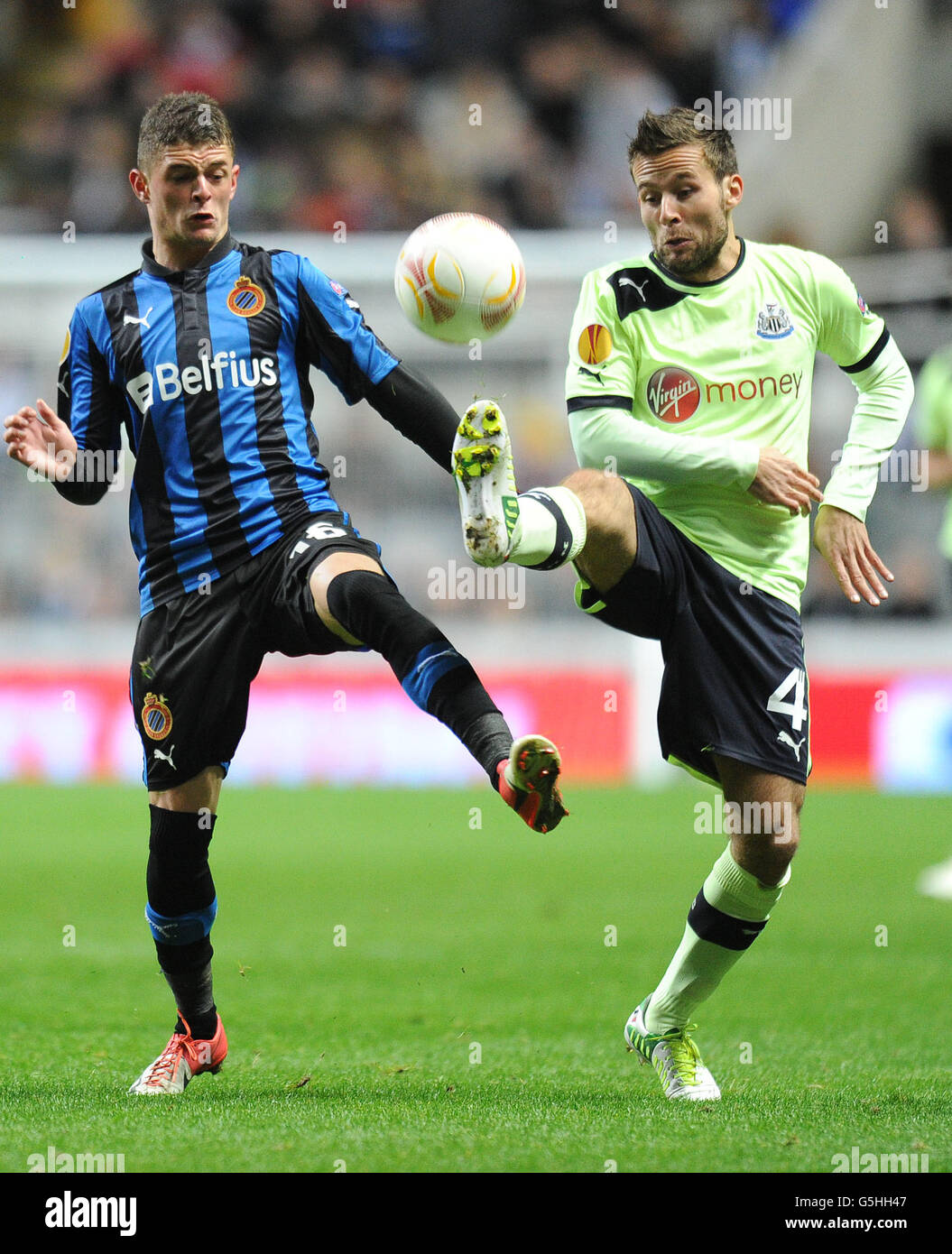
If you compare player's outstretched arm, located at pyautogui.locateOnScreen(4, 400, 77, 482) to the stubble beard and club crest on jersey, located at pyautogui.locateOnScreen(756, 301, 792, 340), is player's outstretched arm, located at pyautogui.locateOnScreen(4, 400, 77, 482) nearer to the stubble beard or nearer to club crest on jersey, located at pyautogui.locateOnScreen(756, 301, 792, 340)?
the stubble beard

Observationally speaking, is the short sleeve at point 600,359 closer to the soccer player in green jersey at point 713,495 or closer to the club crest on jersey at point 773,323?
the soccer player in green jersey at point 713,495

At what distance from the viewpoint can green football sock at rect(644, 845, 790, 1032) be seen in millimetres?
4668

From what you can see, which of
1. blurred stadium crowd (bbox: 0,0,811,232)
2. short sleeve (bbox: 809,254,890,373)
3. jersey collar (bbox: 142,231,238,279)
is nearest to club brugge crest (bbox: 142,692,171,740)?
jersey collar (bbox: 142,231,238,279)

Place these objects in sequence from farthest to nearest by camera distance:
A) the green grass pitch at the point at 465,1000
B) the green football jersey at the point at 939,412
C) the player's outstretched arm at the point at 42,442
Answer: the green football jersey at the point at 939,412, the player's outstretched arm at the point at 42,442, the green grass pitch at the point at 465,1000

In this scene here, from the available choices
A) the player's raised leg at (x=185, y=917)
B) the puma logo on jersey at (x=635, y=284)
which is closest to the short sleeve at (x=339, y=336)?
the puma logo on jersey at (x=635, y=284)

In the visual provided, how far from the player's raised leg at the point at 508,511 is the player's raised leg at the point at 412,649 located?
0.82 feet

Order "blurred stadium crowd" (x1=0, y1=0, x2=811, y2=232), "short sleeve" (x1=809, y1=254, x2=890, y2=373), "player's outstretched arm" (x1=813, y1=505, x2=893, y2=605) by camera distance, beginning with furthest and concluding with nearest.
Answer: "blurred stadium crowd" (x1=0, y1=0, x2=811, y2=232) → "short sleeve" (x1=809, y1=254, x2=890, y2=373) → "player's outstretched arm" (x1=813, y1=505, x2=893, y2=605)

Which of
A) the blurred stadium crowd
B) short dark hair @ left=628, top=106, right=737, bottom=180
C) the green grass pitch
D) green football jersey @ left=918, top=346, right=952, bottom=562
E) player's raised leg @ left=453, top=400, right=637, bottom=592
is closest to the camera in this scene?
the green grass pitch

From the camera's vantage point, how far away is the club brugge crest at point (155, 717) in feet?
14.7

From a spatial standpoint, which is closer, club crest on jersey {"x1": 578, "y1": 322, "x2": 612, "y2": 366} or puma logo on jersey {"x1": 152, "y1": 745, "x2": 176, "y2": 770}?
puma logo on jersey {"x1": 152, "y1": 745, "x2": 176, "y2": 770}

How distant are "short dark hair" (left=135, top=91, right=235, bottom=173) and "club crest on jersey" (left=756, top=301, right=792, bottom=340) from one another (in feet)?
5.01

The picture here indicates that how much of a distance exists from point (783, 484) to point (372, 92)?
15.0 metres

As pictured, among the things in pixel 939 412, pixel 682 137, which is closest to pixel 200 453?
pixel 682 137

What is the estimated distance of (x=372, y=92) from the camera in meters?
18.2
